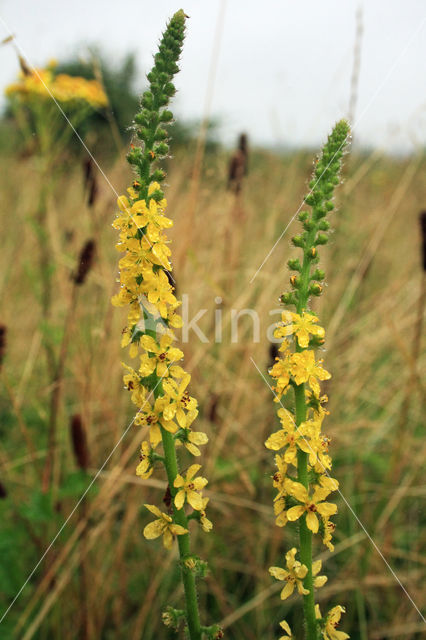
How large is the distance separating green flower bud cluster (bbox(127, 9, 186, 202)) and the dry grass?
1.82 m

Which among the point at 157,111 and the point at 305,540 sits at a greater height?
the point at 157,111

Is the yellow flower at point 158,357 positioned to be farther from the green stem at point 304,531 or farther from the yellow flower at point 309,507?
the yellow flower at point 309,507

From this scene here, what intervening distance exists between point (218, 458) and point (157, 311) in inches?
115

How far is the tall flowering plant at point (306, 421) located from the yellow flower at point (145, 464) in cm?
36

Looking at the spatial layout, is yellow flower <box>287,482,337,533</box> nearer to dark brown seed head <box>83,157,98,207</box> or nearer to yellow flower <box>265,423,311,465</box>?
yellow flower <box>265,423,311,465</box>

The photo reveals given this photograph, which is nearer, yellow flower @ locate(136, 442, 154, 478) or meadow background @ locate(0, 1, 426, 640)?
yellow flower @ locate(136, 442, 154, 478)

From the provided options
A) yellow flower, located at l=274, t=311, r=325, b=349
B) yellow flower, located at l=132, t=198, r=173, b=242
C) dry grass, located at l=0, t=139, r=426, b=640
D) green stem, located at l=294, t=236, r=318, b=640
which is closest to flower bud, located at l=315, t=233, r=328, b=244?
green stem, located at l=294, t=236, r=318, b=640

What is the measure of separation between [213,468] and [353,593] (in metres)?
1.19

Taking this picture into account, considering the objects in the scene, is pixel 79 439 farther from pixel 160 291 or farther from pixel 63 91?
pixel 63 91

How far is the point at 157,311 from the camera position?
4.94 feet

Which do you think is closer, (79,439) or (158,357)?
(158,357)

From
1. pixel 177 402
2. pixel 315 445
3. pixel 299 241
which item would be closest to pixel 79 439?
pixel 177 402

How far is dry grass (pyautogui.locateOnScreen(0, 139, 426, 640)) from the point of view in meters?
3.12

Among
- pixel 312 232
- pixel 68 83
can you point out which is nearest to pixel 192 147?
pixel 68 83
